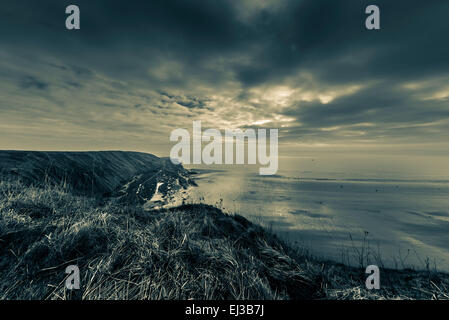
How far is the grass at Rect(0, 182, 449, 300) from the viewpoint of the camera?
2.22 metres

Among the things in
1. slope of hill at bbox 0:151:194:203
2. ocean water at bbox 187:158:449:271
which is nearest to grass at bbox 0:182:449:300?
ocean water at bbox 187:158:449:271

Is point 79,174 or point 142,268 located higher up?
point 79,174

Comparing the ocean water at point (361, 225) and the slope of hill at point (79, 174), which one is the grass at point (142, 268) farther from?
the slope of hill at point (79, 174)

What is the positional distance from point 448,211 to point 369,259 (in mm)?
9140

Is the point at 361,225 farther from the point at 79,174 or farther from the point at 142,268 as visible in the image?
the point at 79,174

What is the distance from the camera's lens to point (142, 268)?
2.51 meters

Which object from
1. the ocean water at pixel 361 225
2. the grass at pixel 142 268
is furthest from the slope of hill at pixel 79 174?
the ocean water at pixel 361 225

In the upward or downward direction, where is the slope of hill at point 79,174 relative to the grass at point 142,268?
upward

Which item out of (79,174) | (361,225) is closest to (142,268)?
(79,174)

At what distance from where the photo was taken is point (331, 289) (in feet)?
8.98

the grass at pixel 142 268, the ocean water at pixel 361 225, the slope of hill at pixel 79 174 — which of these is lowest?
the ocean water at pixel 361 225

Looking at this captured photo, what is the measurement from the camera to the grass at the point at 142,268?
2.22 m
